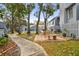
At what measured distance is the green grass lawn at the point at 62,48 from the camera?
10.1 ft

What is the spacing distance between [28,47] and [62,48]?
0.40 m

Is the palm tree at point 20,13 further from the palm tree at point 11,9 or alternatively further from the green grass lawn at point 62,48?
the green grass lawn at point 62,48

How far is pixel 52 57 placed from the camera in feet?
10.1

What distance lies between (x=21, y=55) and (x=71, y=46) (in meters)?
0.60

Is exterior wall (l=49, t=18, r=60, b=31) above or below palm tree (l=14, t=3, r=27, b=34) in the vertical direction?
below

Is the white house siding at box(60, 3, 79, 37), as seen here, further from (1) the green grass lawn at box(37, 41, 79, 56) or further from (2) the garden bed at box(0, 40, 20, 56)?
(2) the garden bed at box(0, 40, 20, 56)

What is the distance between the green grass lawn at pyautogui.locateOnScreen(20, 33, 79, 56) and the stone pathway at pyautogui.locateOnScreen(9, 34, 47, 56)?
6 cm

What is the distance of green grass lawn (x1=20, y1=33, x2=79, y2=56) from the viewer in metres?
3.08

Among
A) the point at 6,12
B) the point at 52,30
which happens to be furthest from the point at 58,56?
the point at 6,12

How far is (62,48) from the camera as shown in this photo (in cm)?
310

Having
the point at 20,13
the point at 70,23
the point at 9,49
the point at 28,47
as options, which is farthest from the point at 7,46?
the point at 70,23

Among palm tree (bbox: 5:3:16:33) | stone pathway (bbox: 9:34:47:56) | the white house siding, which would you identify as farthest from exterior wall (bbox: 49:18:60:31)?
palm tree (bbox: 5:3:16:33)

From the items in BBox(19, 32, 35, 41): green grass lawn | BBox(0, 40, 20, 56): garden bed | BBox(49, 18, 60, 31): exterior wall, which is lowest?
BBox(0, 40, 20, 56): garden bed

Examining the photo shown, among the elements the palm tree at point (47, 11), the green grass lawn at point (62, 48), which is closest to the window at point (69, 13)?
the palm tree at point (47, 11)
